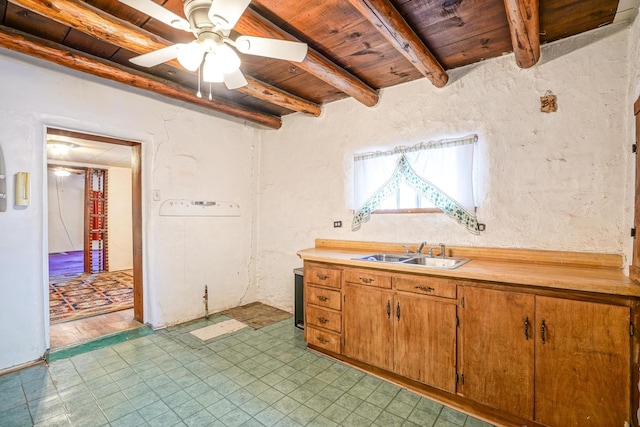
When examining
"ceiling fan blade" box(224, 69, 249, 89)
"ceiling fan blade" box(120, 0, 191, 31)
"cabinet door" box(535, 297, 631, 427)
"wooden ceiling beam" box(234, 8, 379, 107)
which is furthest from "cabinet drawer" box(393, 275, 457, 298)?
"ceiling fan blade" box(120, 0, 191, 31)

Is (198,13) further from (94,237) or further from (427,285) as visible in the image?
(94,237)

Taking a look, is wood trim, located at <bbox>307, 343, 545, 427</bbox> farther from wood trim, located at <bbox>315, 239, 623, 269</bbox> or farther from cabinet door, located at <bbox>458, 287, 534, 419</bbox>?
wood trim, located at <bbox>315, 239, 623, 269</bbox>

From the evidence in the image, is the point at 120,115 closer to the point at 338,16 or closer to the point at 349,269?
the point at 338,16

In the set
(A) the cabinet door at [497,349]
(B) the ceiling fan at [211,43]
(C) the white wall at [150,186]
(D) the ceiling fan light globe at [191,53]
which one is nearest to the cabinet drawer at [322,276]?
(A) the cabinet door at [497,349]

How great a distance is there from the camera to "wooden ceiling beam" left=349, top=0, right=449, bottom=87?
5.60ft

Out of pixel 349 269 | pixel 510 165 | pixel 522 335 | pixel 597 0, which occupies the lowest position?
pixel 522 335

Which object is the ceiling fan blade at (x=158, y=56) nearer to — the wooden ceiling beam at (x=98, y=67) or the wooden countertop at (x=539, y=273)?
the wooden ceiling beam at (x=98, y=67)

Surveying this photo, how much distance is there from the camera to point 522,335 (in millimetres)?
1771

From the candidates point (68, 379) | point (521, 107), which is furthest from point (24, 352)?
point (521, 107)

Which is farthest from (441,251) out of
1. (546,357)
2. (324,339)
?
(324,339)

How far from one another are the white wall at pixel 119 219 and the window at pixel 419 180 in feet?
18.0

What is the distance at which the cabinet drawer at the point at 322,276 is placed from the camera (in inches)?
103

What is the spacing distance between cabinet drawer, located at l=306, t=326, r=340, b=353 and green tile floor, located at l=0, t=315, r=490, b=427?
110mm

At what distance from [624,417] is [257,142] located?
4.24m
